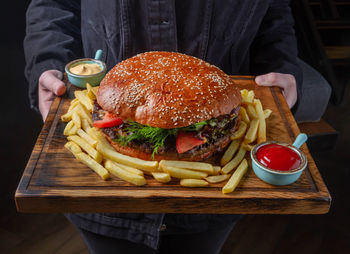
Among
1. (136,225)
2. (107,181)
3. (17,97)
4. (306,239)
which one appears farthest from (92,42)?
(306,239)

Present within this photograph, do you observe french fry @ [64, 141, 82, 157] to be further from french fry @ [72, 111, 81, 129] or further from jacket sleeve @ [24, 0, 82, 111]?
jacket sleeve @ [24, 0, 82, 111]

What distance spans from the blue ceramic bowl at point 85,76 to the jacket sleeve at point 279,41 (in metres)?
1.24

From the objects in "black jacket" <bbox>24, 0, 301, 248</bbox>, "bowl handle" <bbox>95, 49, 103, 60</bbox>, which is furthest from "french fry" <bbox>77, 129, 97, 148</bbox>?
"bowl handle" <bbox>95, 49, 103, 60</bbox>

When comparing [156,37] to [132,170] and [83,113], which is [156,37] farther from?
[132,170]

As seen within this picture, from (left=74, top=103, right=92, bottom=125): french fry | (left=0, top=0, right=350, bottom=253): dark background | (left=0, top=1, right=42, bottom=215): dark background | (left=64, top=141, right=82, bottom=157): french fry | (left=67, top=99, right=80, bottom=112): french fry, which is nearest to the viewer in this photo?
(left=64, top=141, right=82, bottom=157): french fry

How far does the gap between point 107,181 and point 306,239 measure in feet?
8.88

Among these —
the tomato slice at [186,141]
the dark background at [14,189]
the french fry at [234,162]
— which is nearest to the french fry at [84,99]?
the tomato slice at [186,141]

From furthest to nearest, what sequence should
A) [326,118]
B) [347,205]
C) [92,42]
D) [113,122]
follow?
[326,118] → [347,205] → [92,42] → [113,122]

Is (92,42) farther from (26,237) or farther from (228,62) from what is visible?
(26,237)

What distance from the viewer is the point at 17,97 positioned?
14.3ft

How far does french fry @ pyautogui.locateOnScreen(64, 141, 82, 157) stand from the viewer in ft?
6.68

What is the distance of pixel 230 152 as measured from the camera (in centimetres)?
208

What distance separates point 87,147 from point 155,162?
0.42 meters

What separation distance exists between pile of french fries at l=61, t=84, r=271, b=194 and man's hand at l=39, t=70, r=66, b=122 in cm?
27
